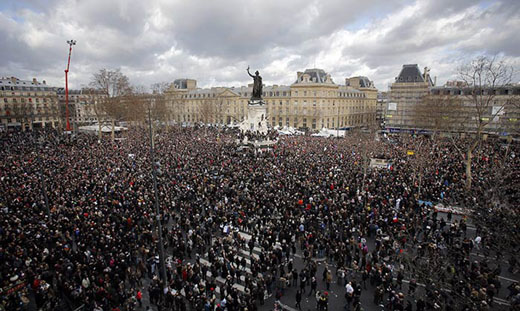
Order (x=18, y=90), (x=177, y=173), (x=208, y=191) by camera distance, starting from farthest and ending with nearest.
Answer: (x=18, y=90), (x=177, y=173), (x=208, y=191)

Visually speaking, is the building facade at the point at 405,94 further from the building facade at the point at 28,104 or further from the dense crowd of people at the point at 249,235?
the building facade at the point at 28,104

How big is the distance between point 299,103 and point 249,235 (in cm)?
6432

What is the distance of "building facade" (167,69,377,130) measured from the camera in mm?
75375

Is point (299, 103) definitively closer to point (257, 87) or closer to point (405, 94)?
point (405, 94)

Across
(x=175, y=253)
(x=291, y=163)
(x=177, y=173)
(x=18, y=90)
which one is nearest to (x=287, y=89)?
(x=291, y=163)

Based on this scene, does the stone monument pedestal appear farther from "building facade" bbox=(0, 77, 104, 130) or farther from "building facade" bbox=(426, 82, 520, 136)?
"building facade" bbox=(0, 77, 104, 130)

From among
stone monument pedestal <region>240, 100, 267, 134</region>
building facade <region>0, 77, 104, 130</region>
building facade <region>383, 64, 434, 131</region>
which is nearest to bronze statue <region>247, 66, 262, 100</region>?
stone monument pedestal <region>240, 100, 267, 134</region>

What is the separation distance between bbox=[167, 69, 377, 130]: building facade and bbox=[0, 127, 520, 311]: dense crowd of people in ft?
145

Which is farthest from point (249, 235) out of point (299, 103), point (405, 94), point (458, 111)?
point (299, 103)

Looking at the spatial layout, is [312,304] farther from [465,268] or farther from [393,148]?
[393,148]

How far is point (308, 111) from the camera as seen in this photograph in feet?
249

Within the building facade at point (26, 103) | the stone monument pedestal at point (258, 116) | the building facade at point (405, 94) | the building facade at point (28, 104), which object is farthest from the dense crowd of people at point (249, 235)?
the building facade at point (26, 103)

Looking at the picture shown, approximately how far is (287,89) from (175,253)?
2797 inches

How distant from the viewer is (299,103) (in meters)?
77.1
